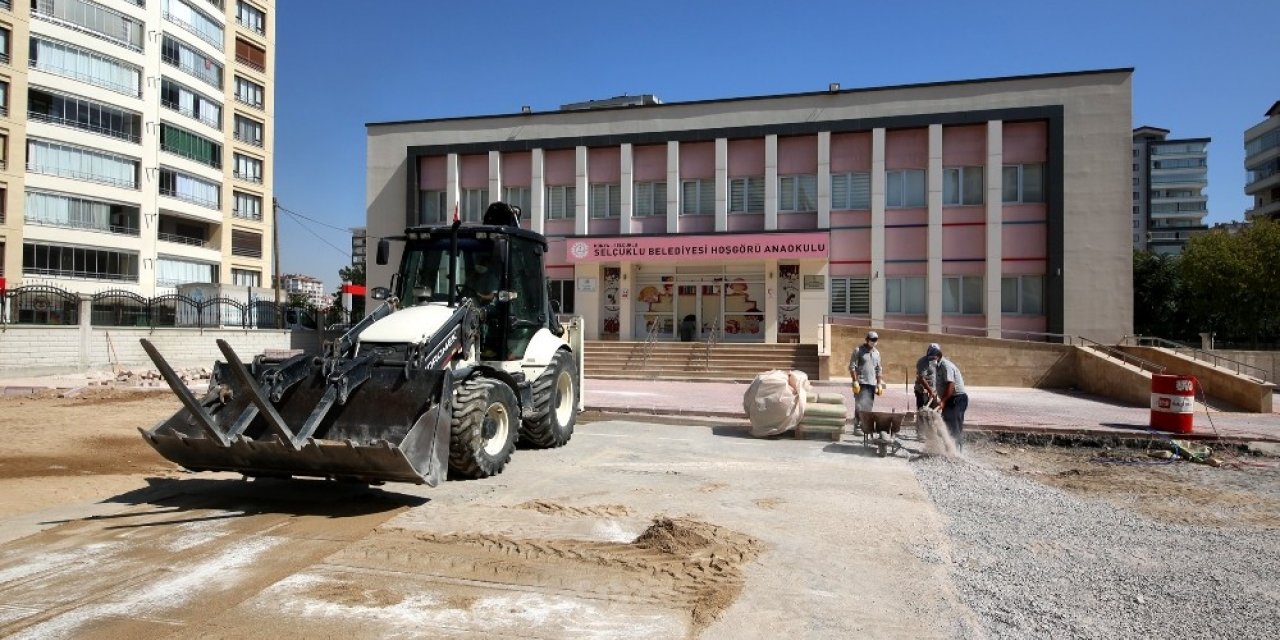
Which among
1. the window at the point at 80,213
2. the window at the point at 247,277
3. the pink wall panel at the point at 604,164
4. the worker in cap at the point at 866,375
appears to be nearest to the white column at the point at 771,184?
the pink wall panel at the point at 604,164

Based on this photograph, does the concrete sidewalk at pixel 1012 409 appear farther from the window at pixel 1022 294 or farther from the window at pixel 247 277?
the window at pixel 247 277

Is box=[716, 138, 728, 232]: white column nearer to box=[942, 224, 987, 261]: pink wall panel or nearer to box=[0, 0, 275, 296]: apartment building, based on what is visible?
box=[942, 224, 987, 261]: pink wall panel

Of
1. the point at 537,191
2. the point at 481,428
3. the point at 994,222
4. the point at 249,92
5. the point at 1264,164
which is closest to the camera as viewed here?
the point at 481,428

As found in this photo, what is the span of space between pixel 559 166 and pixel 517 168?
181cm

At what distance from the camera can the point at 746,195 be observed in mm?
29031

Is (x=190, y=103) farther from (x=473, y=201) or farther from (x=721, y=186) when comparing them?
(x=721, y=186)

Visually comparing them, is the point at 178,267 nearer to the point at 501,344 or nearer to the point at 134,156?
the point at 134,156

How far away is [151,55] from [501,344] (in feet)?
157

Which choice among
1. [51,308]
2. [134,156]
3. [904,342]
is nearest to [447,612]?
[904,342]

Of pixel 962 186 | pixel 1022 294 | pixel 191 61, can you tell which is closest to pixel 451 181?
pixel 962 186

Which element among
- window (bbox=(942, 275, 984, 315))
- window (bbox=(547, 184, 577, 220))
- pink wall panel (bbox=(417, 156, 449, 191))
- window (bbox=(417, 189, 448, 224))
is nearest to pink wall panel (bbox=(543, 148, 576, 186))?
window (bbox=(547, 184, 577, 220))

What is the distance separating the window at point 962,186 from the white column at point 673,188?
9452 millimetres

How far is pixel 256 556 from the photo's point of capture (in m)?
5.34

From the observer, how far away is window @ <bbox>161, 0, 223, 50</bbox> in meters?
47.2
